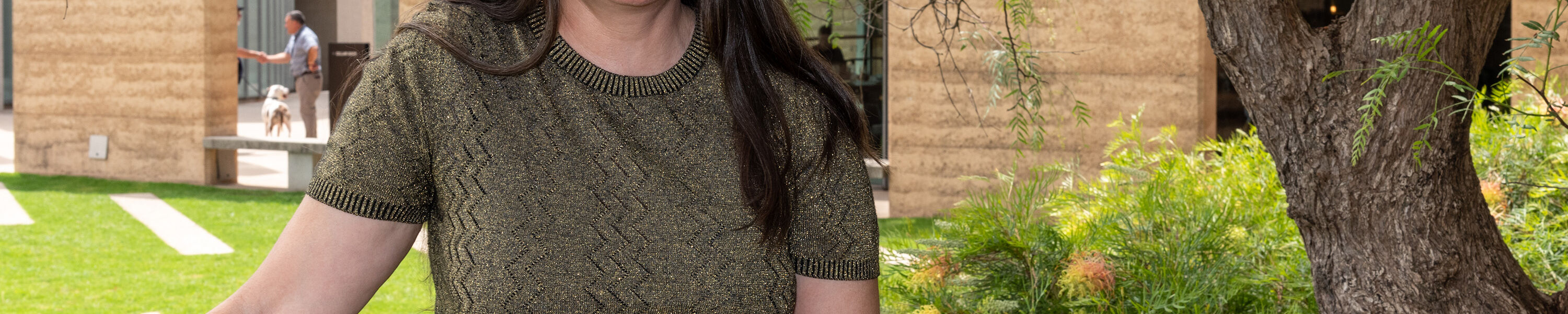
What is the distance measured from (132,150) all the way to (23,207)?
1778 millimetres

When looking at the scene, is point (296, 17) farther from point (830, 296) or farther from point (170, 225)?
point (830, 296)

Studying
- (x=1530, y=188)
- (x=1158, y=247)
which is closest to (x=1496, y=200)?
(x=1530, y=188)

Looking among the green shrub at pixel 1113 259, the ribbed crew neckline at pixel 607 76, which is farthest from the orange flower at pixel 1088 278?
the ribbed crew neckline at pixel 607 76

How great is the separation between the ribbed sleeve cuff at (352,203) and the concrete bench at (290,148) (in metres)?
8.56

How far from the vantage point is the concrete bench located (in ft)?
30.2

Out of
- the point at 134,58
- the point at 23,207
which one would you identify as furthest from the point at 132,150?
the point at 23,207

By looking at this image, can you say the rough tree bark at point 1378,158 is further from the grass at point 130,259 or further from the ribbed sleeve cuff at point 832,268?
the grass at point 130,259

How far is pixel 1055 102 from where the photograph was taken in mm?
7023

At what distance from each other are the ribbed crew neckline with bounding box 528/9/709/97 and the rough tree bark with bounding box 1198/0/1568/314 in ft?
2.99

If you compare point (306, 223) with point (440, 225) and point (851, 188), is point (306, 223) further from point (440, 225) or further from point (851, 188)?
point (851, 188)

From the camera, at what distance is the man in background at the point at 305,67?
10.6m

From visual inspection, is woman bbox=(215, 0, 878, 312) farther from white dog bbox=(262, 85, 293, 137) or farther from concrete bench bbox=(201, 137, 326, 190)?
white dog bbox=(262, 85, 293, 137)

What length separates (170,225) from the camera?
725 centimetres

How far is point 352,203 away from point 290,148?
875 cm
